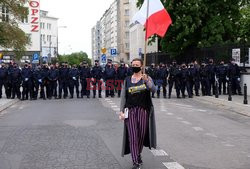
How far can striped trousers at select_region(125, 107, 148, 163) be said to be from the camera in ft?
23.3

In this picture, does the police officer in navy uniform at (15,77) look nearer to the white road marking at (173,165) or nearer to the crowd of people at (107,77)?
the crowd of people at (107,77)

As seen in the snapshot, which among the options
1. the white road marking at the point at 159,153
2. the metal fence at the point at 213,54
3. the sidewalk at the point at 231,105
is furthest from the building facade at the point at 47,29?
the white road marking at the point at 159,153

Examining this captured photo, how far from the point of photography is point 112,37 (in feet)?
482

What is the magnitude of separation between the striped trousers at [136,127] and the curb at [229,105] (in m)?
8.84

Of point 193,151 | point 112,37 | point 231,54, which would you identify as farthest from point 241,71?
point 112,37

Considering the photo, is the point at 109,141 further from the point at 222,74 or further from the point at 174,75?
the point at 222,74

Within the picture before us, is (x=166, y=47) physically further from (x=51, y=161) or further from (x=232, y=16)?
(x=51, y=161)

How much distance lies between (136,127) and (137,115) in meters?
0.18

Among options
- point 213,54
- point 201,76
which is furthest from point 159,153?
point 213,54

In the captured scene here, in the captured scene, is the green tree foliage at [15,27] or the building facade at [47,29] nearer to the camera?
the green tree foliage at [15,27]

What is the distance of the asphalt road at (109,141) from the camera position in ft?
25.6

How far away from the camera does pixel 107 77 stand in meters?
23.6

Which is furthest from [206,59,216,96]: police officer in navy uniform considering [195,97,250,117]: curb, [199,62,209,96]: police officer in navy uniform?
[195,97,250,117]: curb

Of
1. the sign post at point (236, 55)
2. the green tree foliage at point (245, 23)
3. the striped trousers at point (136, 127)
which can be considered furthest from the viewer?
the green tree foliage at point (245, 23)
